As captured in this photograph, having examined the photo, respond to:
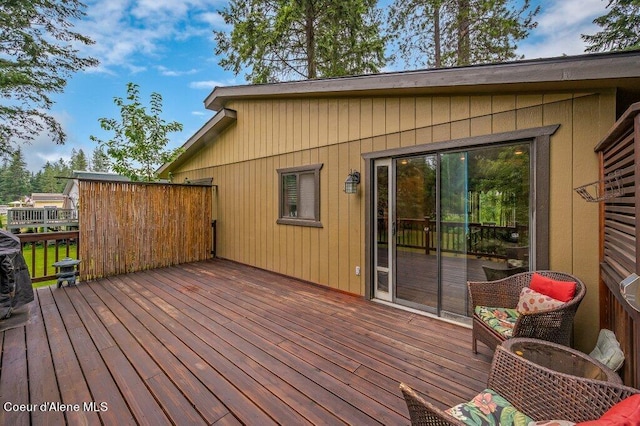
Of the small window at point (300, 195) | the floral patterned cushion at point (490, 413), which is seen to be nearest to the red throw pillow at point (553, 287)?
the floral patterned cushion at point (490, 413)

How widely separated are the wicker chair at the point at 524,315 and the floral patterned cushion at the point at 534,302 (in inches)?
5.0

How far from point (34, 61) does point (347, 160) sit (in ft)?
34.9

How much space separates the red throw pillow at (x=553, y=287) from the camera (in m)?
2.22

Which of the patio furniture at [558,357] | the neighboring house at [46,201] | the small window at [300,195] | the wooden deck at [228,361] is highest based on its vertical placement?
the neighboring house at [46,201]

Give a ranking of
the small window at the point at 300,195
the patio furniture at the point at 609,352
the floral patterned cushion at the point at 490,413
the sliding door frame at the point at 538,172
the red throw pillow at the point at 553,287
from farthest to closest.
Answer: the small window at the point at 300,195
the sliding door frame at the point at 538,172
the red throw pillow at the point at 553,287
the patio furniture at the point at 609,352
the floral patterned cushion at the point at 490,413

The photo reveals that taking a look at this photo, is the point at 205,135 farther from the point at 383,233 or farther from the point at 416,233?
the point at 416,233

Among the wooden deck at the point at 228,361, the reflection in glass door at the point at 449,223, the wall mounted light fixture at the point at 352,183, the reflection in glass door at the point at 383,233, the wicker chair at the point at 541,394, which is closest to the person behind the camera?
the wicker chair at the point at 541,394

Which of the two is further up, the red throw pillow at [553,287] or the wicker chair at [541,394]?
the red throw pillow at [553,287]

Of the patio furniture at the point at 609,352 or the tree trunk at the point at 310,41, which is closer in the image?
the patio furniture at the point at 609,352

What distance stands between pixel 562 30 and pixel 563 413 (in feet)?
27.9

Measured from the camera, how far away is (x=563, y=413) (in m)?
1.30

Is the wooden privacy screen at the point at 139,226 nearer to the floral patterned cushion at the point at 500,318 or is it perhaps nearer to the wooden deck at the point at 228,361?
the wooden deck at the point at 228,361

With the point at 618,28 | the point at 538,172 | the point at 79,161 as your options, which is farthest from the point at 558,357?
the point at 79,161

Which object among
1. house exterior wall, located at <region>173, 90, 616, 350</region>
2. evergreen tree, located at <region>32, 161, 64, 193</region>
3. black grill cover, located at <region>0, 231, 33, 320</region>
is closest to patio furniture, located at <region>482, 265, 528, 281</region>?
house exterior wall, located at <region>173, 90, 616, 350</region>
